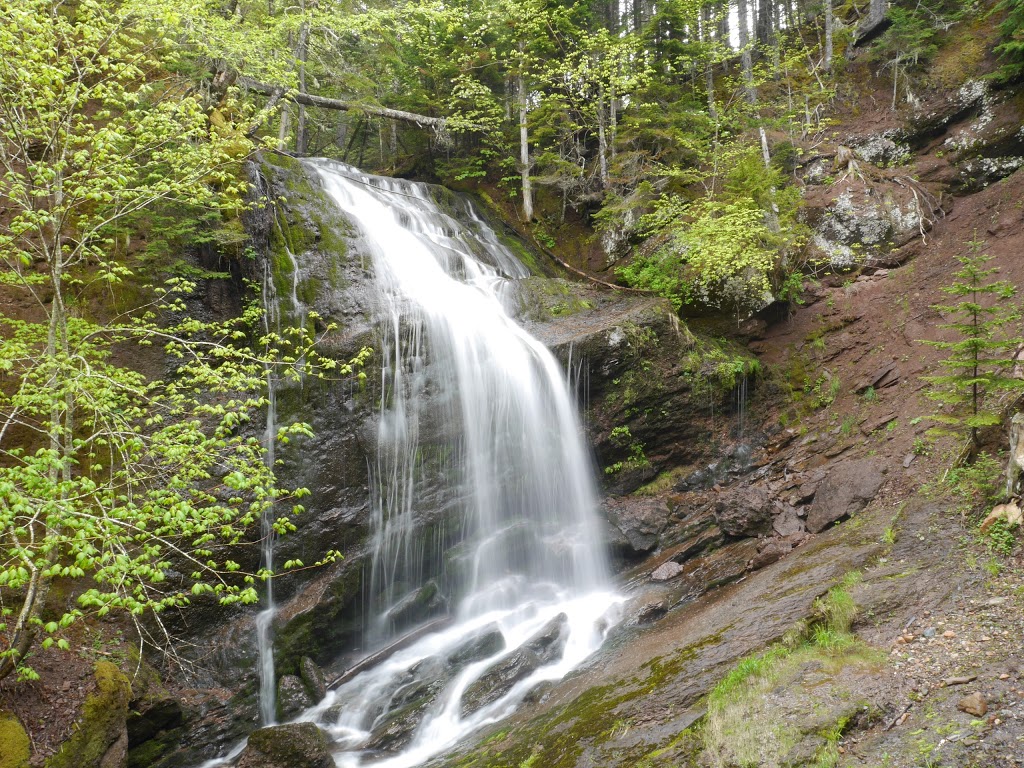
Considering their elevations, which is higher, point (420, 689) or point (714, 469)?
point (714, 469)

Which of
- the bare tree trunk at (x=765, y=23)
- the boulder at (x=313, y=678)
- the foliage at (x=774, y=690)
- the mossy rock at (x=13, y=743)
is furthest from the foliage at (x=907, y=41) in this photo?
the mossy rock at (x=13, y=743)

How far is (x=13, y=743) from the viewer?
5734mm

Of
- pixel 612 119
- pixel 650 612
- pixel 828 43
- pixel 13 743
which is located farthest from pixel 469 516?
pixel 828 43

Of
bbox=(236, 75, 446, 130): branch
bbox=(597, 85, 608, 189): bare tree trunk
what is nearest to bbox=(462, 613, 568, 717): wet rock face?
bbox=(236, 75, 446, 130): branch

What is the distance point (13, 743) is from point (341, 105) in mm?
16516

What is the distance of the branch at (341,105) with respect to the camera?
14973 millimetres

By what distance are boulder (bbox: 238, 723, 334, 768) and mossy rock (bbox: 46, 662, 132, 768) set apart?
1553 millimetres

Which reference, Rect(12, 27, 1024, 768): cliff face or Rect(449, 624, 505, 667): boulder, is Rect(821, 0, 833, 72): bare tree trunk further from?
Rect(449, 624, 505, 667): boulder

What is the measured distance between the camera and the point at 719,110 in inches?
741

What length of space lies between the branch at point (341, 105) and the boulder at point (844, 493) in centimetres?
1302

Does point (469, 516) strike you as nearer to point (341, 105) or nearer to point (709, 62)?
point (341, 105)

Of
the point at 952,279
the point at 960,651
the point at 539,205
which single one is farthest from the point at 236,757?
the point at 539,205

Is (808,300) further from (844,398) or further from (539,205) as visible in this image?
(539,205)

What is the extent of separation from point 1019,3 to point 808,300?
289 inches
